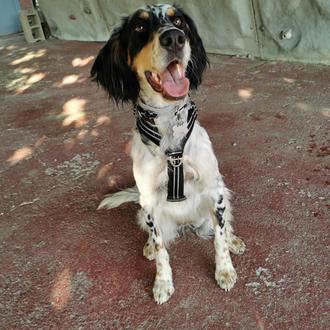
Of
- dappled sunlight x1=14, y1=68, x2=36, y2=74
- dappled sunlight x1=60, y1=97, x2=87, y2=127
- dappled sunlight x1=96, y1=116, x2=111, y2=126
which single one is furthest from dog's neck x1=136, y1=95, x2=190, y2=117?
dappled sunlight x1=14, y1=68, x2=36, y2=74

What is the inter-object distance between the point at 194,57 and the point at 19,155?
2.27 metres

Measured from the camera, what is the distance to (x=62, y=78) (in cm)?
579

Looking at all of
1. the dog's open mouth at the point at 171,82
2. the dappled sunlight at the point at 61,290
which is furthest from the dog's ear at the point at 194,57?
the dappled sunlight at the point at 61,290

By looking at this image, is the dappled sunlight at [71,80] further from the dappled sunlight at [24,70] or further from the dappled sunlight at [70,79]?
the dappled sunlight at [24,70]

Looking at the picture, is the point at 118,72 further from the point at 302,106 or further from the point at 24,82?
the point at 24,82

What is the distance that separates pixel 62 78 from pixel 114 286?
4.20 m

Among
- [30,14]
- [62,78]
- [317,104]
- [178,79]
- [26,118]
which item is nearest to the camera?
[178,79]

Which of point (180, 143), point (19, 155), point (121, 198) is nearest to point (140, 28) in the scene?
point (180, 143)

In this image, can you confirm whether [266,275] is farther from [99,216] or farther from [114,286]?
[99,216]

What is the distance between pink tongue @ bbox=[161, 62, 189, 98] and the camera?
1.83 m

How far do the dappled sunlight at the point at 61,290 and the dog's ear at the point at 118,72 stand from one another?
1.03 meters

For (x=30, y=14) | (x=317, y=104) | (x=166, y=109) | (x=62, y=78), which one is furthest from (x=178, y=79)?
(x=30, y=14)

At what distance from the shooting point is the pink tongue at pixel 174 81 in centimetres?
183

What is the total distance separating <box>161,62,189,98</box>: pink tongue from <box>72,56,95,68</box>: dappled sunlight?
15.4 feet
